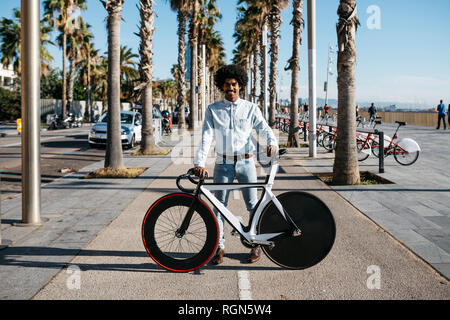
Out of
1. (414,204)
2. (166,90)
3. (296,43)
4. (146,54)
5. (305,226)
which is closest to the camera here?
(305,226)

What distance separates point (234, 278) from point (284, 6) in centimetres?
2267

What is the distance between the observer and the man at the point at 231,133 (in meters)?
4.49

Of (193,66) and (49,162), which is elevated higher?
(193,66)

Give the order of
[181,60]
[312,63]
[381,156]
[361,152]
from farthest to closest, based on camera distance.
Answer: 1. [181,60]
2. [312,63]
3. [361,152]
4. [381,156]

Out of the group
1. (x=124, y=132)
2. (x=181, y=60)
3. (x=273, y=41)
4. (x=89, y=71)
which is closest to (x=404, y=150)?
(x=124, y=132)

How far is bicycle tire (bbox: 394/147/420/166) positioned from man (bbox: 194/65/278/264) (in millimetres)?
9059

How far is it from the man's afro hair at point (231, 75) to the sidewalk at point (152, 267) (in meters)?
1.81

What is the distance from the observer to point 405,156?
494 inches

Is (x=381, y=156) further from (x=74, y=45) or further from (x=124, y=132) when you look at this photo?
(x=74, y=45)

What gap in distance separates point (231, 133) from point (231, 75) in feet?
1.85

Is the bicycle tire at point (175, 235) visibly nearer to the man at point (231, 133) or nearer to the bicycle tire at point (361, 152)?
the man at point (231, 133)

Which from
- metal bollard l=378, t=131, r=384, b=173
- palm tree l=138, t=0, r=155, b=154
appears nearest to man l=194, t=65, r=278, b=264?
metal bollard l=378, t=131, r=384, b=173

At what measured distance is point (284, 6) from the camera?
2472 cm
